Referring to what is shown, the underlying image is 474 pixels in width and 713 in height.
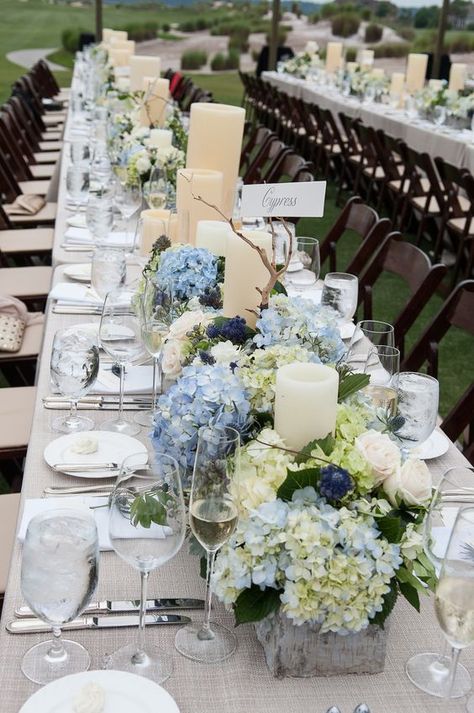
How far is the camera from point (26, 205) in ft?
17.9

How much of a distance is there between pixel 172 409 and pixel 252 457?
17 centimetres

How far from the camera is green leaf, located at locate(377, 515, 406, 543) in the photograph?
122cm

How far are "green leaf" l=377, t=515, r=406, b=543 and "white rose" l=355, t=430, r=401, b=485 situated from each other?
0.08 metres

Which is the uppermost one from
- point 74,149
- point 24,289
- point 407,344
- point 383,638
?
point 383,638

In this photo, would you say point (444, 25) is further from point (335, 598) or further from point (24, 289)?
point (335, 598)

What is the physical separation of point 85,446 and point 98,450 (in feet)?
0.11

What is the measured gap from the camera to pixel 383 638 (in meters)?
1.26

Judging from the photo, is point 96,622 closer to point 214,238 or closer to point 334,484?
point 334,484

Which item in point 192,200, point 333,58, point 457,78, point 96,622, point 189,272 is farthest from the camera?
point 333,58

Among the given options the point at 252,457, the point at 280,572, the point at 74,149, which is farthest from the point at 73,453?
the point at 74,149

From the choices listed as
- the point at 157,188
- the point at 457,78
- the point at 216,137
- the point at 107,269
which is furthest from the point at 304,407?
the point at 457,78

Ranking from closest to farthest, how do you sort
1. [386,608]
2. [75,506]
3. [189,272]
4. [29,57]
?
[386,608] < [75,506] < [189,272] < [29,57]

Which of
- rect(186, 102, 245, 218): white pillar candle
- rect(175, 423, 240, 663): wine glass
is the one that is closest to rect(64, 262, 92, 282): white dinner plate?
rect(186, 102, 245, 218): white pillar candle

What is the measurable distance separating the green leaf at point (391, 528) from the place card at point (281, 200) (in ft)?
2.80
